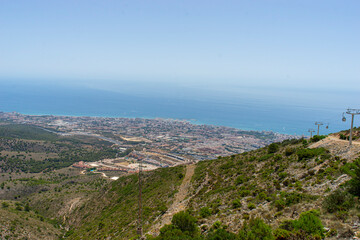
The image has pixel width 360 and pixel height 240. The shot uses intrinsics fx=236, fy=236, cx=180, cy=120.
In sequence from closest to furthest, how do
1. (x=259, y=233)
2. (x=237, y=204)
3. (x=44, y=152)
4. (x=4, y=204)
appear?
1. (x=259, y=233)
2. (x=237, y=204)
3. (x=4, y=204)
4. (x=44, y=152)

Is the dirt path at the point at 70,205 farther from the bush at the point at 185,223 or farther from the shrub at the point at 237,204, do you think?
the shrub at the point at 237,204

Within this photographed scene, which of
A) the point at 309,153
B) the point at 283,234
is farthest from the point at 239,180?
the point at 283,234

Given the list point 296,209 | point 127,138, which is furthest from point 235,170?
Answer: point 127,138

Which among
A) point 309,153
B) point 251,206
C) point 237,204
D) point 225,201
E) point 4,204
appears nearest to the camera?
point 251,206

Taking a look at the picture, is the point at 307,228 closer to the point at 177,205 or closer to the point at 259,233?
the point at 259,233

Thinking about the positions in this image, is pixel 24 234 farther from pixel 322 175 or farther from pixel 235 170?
pixel 322 175

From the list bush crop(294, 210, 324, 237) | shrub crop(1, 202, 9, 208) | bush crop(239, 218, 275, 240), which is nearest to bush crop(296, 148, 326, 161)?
bush crop(294, 210, 324, 237)
